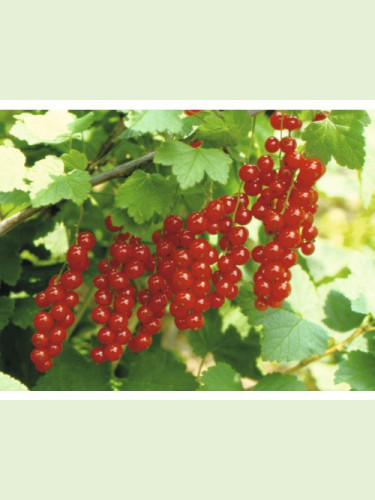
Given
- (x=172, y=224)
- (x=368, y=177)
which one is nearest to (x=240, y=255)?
(x=172, y=224)

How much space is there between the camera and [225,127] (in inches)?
34.1

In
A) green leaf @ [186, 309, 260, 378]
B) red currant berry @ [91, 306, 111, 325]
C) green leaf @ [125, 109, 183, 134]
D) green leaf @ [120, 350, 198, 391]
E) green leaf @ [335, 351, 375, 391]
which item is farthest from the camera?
green leaf @ [186, 309, 260, 378]

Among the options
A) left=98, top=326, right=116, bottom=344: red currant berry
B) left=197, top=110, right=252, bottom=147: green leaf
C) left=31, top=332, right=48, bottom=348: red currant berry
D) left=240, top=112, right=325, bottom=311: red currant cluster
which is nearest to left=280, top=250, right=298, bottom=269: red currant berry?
left=240, top=112, right=325, bottom=311: red currant cluster

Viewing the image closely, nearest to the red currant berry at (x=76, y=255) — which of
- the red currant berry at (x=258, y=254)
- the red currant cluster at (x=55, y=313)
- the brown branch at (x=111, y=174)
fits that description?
the red currant cluster at (x=55, y=313)

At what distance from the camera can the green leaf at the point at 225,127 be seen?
0.86 m

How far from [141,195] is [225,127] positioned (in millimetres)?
187

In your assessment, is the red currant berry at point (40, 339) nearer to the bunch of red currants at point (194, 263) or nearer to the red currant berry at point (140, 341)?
the bunch of red currants at point (194, 263)

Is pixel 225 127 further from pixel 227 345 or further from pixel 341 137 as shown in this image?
pixel 227 345

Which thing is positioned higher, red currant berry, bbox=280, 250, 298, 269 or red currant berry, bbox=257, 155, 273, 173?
red currant berry, bbox=257, 155, 273, 173

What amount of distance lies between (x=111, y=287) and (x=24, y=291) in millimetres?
342

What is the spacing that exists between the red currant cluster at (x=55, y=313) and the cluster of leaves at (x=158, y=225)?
7cm

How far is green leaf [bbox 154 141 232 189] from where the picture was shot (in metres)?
0.81

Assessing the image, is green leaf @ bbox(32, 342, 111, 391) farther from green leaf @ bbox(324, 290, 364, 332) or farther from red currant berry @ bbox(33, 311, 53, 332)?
green leaf @ bbox(324, 290, 364, 332)

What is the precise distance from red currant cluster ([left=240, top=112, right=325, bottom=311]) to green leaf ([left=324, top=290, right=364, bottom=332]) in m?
0.36
